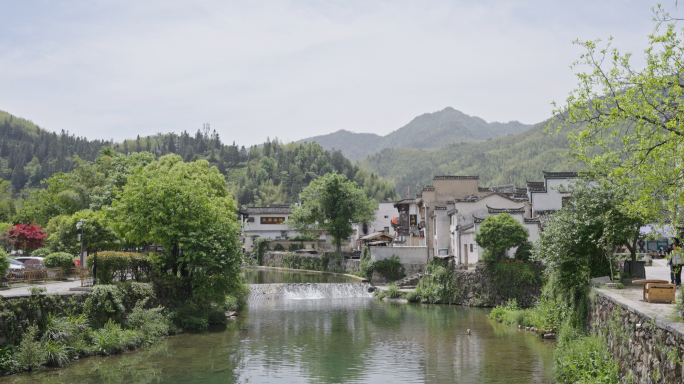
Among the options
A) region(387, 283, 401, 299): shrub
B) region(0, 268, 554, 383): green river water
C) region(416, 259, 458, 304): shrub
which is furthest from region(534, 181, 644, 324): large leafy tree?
region(387, 283, 401, 299): shrub

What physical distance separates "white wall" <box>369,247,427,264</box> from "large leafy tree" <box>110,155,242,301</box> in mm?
22772

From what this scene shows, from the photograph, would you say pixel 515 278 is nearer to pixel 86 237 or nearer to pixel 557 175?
pixel 557 175

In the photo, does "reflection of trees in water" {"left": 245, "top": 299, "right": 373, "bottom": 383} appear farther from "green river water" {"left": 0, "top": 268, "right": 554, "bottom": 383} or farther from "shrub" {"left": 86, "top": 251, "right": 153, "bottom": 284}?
"shrub" {"left": 86, "top": 251, "right": 153, "bottom": 284}

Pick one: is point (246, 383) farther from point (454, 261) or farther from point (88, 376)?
point (454, 261)

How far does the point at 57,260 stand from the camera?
30766mm

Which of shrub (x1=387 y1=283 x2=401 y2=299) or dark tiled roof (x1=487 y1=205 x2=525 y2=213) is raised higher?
dark tiled roof (x1=487 y1=205 x2=525 y2=213)

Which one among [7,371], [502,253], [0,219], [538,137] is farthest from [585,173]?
[538,137]

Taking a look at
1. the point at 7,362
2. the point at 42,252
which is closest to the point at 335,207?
the point at 42,252

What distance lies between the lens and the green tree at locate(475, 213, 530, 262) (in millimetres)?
36562

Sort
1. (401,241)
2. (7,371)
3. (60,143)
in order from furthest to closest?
(60,143) < (401,241) < (7,371)

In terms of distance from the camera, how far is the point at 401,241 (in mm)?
67062

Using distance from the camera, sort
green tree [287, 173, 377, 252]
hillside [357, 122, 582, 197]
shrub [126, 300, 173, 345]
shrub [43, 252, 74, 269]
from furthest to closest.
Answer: hillside [357, 122, 582, 197]
green tree [287, 173, 377, 252]
shrub [43, 252, 74, 269]
shrub [126, 300, 173, 345]

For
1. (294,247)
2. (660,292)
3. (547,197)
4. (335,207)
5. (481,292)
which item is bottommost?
(481,292)

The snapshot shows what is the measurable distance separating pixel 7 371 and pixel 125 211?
11.6m
